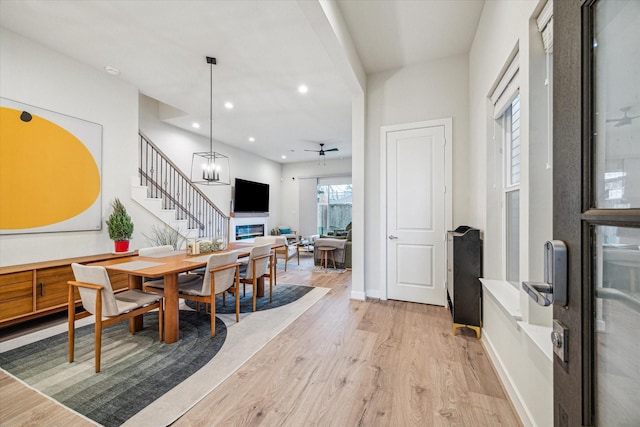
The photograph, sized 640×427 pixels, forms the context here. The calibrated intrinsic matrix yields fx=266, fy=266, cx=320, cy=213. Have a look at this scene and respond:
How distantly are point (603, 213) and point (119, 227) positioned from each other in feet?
14.8

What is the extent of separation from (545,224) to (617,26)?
123 cm

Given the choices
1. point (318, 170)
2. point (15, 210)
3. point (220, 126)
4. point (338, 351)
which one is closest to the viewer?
point (338, 351)

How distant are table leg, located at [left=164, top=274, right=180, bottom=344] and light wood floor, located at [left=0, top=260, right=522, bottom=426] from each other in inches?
32.7

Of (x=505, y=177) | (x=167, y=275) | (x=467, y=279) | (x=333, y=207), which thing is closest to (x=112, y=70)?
(x=167, y=275)

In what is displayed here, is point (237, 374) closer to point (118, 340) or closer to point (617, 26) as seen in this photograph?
point (118, 340)

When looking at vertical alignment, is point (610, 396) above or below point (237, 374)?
above

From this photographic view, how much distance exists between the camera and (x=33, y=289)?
110 inches

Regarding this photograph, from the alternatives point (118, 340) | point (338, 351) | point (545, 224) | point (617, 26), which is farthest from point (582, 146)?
point (118, 340)

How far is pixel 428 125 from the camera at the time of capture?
11.2 feet

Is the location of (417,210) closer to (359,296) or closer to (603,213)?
(359,296)

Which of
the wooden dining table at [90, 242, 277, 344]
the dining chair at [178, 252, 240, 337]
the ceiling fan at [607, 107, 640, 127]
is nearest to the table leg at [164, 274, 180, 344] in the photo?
the wooden dining table at [90, 242, 277, 344]

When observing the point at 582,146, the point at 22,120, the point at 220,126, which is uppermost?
the point at 220,126

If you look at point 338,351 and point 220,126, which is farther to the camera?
point 220,126

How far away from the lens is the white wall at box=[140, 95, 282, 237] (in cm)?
543
